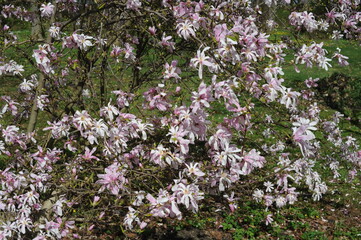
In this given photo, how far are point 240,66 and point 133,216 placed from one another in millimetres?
1355

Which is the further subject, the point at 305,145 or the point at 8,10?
the point at 8,10

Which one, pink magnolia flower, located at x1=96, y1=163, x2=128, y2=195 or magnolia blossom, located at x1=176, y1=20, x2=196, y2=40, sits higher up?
magnolia blossom, located at x1=176, y1=20, x2=196, y2=40

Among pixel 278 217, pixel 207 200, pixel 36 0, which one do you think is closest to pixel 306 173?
pixel 278 217

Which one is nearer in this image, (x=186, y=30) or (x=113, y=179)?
(x=186, y=30)

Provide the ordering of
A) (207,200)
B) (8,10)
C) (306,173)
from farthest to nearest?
(207,200), (306,173), (8,10)

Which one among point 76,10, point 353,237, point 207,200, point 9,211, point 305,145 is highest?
point 76,10

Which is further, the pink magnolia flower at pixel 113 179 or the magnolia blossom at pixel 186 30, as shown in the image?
the pink magnolia flower at pixel 113 179

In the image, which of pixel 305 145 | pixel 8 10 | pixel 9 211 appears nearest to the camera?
pixel 305 145

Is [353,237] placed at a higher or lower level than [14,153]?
lower

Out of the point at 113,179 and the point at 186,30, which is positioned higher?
the point at 186,30

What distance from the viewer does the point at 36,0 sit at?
4359mm

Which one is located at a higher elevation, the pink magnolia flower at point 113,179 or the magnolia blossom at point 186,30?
the magnolia blossom at point 186,30

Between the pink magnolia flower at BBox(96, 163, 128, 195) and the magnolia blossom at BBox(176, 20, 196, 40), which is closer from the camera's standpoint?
the magnolia blossom at BBox(176, 20, 196, 40)

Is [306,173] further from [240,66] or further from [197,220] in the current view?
[240,66]
